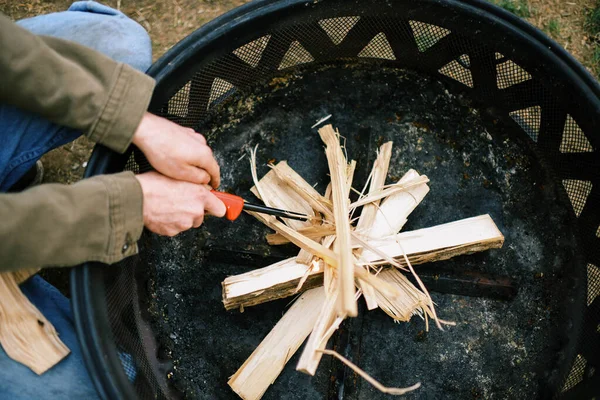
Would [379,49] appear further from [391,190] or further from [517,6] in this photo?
[517,6]

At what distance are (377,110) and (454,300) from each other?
659 mm

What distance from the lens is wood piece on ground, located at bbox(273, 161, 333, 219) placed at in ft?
4.66

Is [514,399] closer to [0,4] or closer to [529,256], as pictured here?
[529,256]

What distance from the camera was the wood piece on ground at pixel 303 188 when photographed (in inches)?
56.0

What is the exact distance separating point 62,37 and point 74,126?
0.37 metres

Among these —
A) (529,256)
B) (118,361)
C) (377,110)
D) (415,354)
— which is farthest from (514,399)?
(118,361)

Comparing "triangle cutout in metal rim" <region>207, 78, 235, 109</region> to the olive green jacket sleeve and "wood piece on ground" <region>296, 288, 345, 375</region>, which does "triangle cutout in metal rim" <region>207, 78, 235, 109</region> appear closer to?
the olive green jacket sleeve

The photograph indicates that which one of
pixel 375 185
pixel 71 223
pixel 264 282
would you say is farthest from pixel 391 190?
pixel 71 223

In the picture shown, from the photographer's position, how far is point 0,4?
6.48ft

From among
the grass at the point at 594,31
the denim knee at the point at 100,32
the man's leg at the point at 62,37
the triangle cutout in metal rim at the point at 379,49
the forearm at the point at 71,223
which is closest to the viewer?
the forearm at the point at 71,223

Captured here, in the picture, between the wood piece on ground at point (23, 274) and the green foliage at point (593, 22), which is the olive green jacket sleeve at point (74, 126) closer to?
the wood piece on ground at point (23, 274)

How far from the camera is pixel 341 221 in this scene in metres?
1.32

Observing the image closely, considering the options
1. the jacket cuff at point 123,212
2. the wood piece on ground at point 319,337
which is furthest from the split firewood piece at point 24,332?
the wood piece on ground at point 319,337

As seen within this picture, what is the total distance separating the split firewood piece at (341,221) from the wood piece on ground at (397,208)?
5.4 inches
